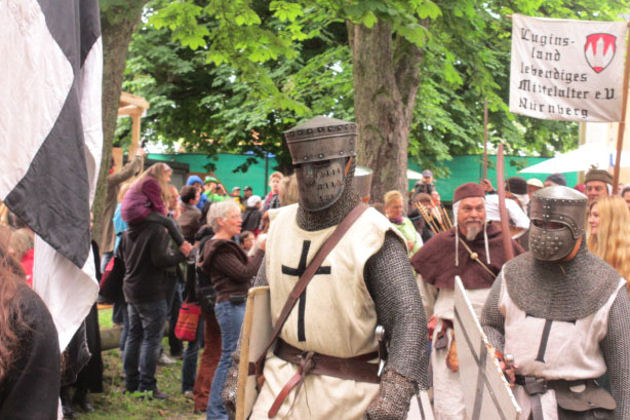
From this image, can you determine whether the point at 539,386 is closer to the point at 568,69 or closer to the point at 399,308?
the point at 399,308

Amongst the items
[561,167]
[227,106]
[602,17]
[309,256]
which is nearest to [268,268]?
[309,256]

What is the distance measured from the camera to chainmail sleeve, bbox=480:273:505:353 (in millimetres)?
4465

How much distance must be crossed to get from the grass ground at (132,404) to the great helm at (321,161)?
4.23 m

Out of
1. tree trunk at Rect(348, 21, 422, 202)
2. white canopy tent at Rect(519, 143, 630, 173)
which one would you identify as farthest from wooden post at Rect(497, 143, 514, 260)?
white canopy tent at Rect(519, 143, 630, 173)

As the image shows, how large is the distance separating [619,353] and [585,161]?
34.4ft

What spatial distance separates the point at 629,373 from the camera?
3930 millimetres

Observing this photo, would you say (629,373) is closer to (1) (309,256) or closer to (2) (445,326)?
(1) (309,256)

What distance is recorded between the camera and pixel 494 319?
14.8ft

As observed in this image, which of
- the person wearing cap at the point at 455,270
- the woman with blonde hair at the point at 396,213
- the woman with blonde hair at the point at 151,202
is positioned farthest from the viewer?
the woman with blonde hair at the point at 396,213

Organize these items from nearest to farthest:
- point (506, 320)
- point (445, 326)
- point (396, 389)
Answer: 1. point (396, 389)
2. point (506, 320)
3. point (445, 326)

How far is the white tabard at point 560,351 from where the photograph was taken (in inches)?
160

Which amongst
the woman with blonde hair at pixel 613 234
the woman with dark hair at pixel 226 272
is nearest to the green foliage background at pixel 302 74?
the woman with dark hair at pixel 226 272

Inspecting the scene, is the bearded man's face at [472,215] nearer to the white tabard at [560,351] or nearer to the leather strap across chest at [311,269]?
the white tabard at [560,351]

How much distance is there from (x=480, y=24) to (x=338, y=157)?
28.3ft
